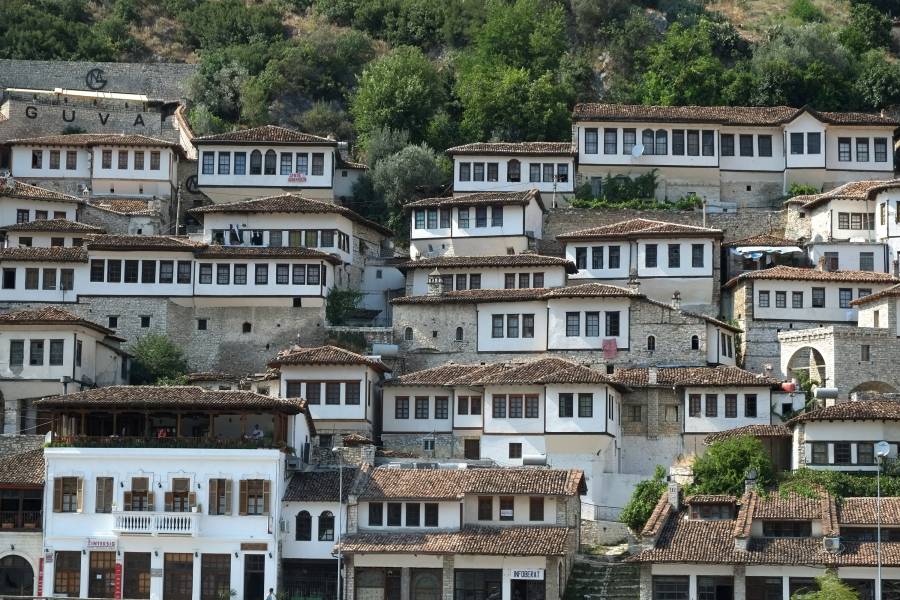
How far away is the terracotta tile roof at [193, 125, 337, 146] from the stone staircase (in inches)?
1192

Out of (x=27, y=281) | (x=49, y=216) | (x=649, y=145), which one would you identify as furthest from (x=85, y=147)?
(x=649, y=145)

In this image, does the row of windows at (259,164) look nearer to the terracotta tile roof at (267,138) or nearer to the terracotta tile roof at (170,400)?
the terracotta tile roof at (267,138)

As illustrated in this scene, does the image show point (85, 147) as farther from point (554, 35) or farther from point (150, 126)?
point (554, 35)

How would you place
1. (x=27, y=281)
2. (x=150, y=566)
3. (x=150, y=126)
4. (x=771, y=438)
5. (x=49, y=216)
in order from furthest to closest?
(x=150, y=126), (x=49, y=216), (x=27, y=281), (x=771, y=438), (x=150, y=566)

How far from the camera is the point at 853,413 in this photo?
6744 cm

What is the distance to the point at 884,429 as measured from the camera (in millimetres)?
67688

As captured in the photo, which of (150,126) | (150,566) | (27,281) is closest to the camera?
(150,566)

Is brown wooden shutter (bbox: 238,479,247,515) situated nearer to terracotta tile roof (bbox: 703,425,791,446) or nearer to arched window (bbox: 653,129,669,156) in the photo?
terracotta tile roof (bbox: 703,425,791,446)

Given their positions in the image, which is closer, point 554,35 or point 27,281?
point 27,281

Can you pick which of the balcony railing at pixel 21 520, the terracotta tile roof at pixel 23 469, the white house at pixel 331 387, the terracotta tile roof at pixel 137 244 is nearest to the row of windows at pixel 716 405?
the white house at pixel 331 387

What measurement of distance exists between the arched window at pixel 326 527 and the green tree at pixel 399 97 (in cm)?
3628

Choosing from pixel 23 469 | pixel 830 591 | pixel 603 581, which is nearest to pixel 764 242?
pixel 603 581

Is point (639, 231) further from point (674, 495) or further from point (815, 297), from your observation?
point (674, 495)

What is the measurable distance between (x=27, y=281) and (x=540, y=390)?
2329 centimetres
